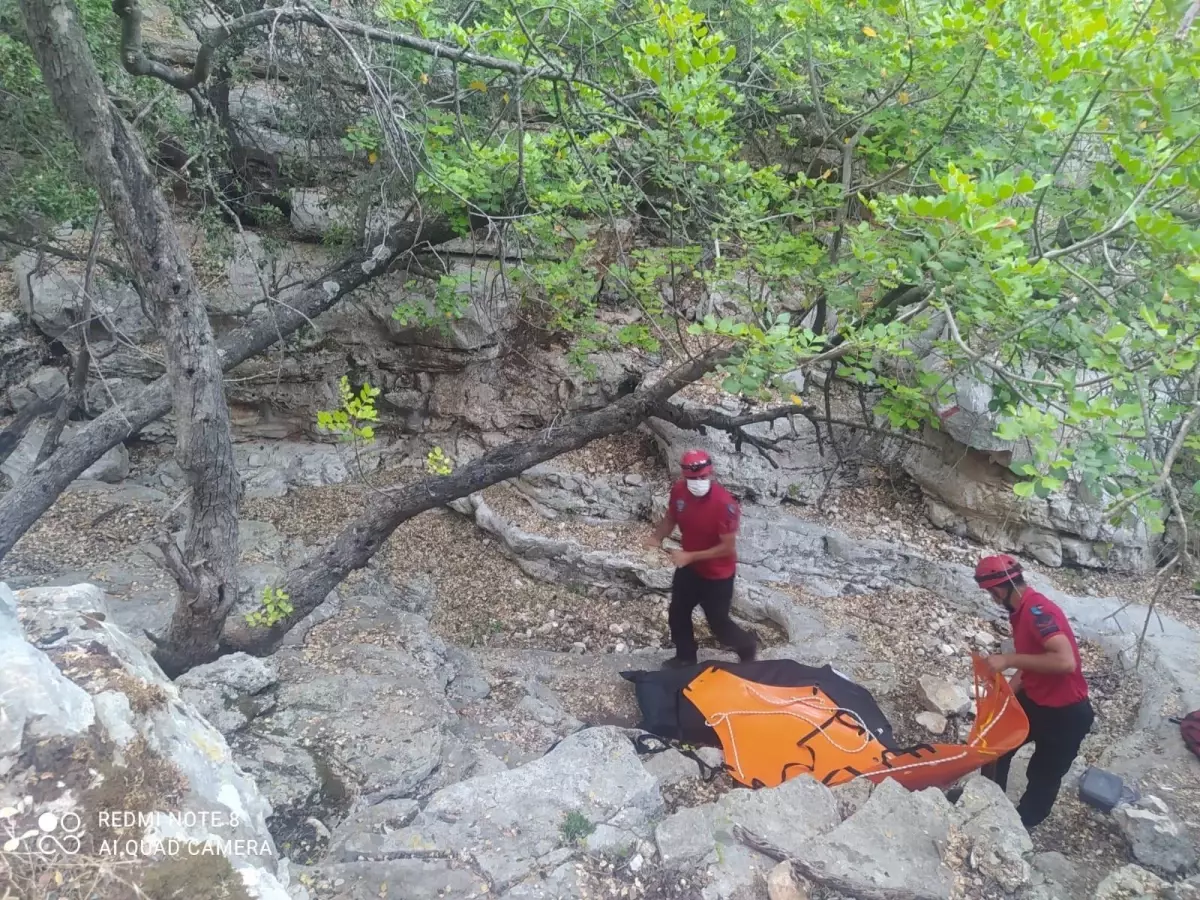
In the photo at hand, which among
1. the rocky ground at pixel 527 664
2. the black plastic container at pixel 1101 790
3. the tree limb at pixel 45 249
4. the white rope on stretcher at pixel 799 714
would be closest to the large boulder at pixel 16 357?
the rocky ground at pixel 527 664

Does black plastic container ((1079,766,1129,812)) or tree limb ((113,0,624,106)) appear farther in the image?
black plastic container ((1079,766,1129,812))

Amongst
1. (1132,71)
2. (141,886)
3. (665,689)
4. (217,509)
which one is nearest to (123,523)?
(217,509)

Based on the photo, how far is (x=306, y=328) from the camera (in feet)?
20.7

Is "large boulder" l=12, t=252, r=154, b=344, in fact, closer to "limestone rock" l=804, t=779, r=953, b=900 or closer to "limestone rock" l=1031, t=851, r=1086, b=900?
"limestone rock" l=804, t=779, r=953, b=900

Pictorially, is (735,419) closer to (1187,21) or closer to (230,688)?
(1187,21)

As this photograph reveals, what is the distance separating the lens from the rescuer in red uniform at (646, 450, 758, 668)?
14.1 feet

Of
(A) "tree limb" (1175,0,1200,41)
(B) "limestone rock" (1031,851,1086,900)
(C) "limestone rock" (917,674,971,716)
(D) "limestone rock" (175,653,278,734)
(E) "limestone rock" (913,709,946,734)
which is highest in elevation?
(A) "tree limb" (1175,0,1200,41)

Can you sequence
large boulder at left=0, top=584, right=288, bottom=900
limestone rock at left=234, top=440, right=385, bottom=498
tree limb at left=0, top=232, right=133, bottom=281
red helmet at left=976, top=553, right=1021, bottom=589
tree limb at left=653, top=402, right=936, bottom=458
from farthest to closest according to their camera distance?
limestone rock at left=234, top=440, right=385, bottom=498
tree limb at left=653, top=402, right=936, bottom=458
tree limb at left=0, top=232, right=133, bottom=281
red helmet at left=976, top=553, right=1021, bottom=589
large boulder at left=0, top=584, right=288, bottom=900

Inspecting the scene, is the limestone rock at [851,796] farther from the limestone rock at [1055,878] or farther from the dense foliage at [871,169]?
the dense foliage at [871,169]

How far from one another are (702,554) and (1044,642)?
73.0 inches

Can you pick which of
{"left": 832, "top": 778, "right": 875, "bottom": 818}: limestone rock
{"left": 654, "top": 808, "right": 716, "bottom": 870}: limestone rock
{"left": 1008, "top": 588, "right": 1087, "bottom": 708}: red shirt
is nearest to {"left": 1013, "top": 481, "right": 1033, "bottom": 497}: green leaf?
{"left": 832, "top": 778, "right": 875, "bottom": 818}: limestone rock

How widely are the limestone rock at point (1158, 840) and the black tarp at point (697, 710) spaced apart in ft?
3.54

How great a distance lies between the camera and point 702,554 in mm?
Result: 4285

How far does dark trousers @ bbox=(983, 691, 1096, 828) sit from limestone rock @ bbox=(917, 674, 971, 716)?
1078mm
